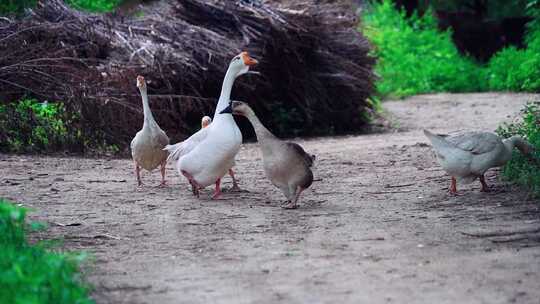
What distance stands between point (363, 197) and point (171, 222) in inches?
78.8

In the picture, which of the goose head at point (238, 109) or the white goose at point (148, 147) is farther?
the white goose at point (148, 147)

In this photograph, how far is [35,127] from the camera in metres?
11.5

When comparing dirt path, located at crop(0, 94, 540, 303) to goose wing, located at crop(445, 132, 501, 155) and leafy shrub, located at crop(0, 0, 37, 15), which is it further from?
leafy shrub, located at crop(0, 0, 37, 15)

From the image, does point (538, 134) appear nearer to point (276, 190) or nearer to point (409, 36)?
point (276, 190)

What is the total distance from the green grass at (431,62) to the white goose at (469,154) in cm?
1010

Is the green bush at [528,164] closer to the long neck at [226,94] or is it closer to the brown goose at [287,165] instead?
the brown goose at [287,165]

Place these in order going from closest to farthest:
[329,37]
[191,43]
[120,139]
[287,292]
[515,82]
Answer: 1. [287,292]
2. [120,139]
3. [191,43]
4. [329,37]
5. [515,82]

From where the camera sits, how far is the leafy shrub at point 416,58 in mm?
20734

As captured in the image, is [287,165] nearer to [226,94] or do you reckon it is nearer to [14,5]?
[226,94]

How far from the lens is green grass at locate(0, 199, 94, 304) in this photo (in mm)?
4410

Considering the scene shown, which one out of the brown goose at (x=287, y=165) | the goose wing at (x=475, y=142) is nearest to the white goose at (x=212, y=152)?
the brown goose at (x=287, y=165)

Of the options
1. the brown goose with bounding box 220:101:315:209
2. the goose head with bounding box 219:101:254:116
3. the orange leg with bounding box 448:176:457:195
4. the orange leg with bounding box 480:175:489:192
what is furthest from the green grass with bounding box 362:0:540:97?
the brown goose with bounding box 220:101:315:209

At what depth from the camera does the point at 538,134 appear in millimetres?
9219

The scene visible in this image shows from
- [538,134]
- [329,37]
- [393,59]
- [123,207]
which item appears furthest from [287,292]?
[393,59]
